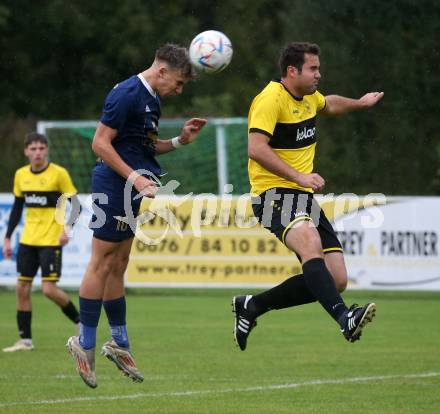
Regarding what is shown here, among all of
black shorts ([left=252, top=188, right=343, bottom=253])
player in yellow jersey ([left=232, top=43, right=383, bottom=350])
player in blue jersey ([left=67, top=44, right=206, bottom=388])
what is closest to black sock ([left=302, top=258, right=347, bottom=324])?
player in yellow jersey ([left=232, top=43, right=383, bottom=350])

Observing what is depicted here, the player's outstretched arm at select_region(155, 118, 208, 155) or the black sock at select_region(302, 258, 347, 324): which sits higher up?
the player's outstretched arm at select_region(155, 118, 208, 155)

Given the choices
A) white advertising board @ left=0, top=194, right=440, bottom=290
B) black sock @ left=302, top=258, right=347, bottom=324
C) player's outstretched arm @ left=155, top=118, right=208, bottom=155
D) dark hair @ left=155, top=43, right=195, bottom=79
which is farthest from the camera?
white advertising board @ left=0, top=194, right=440, bottom=290

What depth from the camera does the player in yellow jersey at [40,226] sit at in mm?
12719

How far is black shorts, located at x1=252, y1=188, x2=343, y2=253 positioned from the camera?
27.2 feet

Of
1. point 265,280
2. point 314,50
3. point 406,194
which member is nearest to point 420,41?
point 406,194

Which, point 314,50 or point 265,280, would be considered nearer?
point 314,50

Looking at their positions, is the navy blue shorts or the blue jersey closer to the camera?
the blue jersey

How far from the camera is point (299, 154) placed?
27.9 ft

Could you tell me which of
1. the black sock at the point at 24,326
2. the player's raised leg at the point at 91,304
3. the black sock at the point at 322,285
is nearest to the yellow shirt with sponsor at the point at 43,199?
the black sock at the point at 24,326

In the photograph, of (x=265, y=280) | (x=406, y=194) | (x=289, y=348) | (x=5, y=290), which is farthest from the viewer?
(x=406, y=194)

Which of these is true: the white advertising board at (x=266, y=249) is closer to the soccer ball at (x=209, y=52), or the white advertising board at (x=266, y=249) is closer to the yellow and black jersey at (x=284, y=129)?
the yellow and black jersey at (x=284, y=129)

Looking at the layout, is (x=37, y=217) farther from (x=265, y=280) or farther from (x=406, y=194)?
(x=406, y=194)

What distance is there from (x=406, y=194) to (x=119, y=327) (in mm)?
17560

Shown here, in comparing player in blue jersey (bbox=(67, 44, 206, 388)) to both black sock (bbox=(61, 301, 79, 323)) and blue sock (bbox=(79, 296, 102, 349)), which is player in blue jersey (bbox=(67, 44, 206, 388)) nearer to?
blue sock (bbox=(79, 296, 102, 349))
